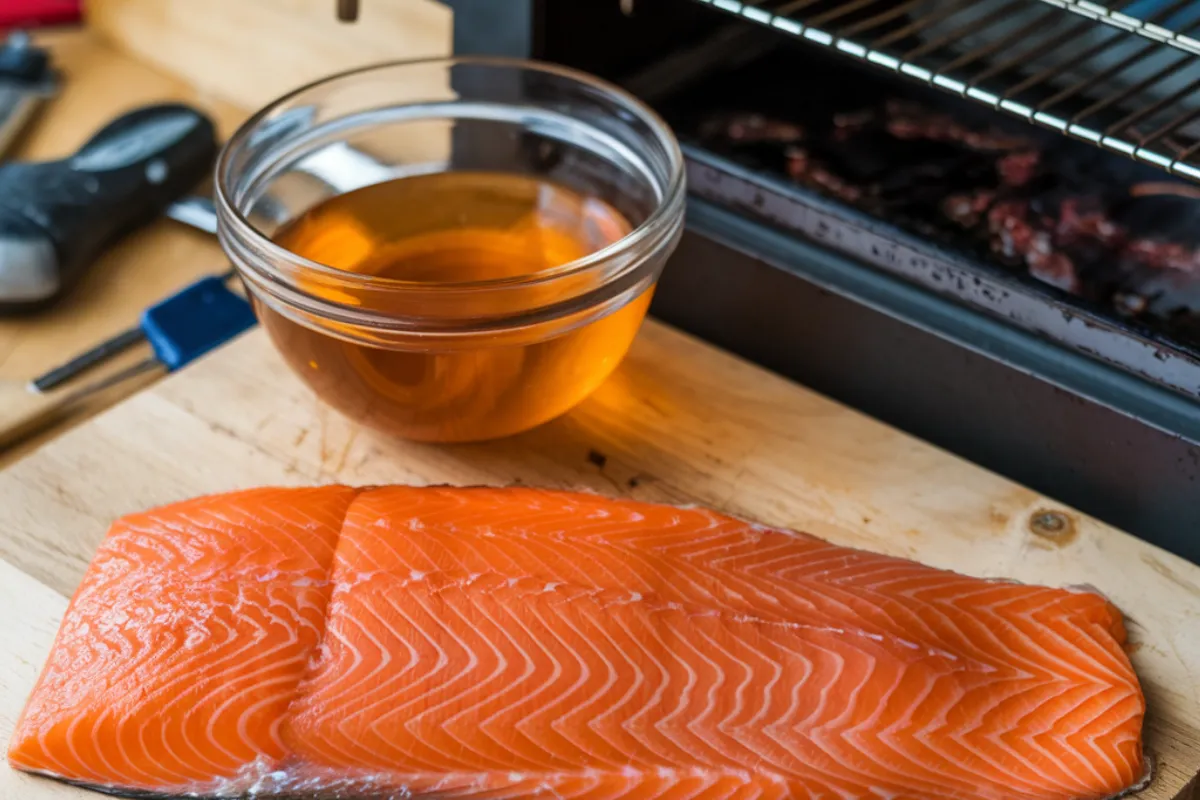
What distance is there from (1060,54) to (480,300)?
801 mm

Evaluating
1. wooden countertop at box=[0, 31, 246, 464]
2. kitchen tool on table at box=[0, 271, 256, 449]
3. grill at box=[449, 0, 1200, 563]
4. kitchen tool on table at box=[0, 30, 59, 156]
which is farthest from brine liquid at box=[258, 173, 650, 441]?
kitchen tool on table at box=[0, 30, 59, 156]

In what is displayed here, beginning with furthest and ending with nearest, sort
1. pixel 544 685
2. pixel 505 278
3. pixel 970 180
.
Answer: pixel 970 180 < pixel 505 278 < pixel 544 685

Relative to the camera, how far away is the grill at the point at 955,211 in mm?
1252

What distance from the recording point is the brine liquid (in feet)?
4.09

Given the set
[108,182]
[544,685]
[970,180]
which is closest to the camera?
[544,685]

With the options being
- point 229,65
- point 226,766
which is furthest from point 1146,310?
point 229,65

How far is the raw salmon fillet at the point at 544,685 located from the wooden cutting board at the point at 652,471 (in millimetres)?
135

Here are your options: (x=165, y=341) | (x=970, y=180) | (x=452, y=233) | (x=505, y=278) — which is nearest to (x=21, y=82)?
(x=165, y=341)

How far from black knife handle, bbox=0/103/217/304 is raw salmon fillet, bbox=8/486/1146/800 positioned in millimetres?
718

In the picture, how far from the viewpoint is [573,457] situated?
1.42 m

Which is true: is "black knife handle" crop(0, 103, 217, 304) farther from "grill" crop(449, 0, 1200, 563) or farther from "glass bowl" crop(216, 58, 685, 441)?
"grill" crop(449, 0, 1200, 563)

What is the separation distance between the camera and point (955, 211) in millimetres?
1469

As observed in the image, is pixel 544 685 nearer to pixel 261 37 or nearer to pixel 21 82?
pixel 261 37

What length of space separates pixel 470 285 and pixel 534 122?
1.46 feet
